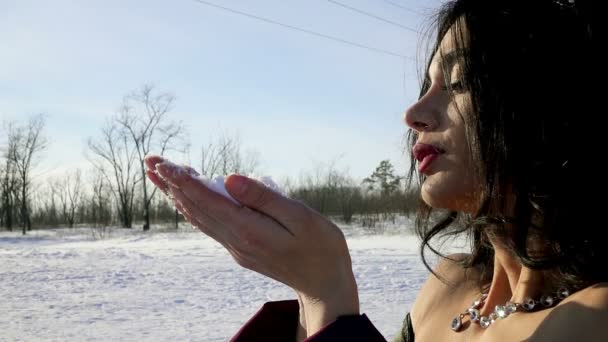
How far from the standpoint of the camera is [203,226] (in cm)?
87

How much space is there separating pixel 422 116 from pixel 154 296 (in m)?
6.30

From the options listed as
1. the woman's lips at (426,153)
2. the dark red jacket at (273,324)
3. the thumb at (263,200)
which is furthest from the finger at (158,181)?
the woman's lips at (426,153)

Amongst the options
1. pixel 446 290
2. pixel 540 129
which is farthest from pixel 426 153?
pixel 446 290

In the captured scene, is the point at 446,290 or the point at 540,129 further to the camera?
the point at 446,290

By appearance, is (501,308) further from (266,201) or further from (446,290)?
(266,201)

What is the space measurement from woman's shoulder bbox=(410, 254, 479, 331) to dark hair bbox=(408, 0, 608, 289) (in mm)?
291

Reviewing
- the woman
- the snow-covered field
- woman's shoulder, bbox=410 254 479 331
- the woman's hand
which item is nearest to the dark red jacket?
the woman

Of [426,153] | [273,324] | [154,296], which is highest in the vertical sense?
[426,153]

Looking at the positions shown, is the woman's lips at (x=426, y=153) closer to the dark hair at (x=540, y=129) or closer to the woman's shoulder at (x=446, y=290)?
the dark hair at (x=540, y=129)

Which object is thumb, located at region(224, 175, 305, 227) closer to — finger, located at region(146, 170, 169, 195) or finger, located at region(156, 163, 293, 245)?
finger, located at region(156, 163, 293, 245)

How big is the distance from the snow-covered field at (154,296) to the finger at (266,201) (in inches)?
157

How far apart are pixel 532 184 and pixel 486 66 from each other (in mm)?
208

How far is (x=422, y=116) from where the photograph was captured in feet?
3.34

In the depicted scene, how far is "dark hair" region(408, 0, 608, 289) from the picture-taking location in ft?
2.89
